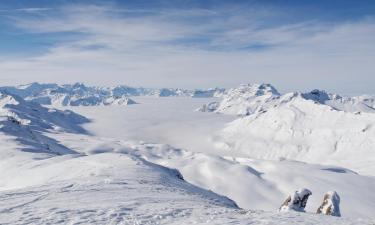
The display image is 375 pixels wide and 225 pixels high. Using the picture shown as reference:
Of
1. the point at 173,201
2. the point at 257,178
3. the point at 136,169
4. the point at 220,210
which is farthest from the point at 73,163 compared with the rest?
the point at 257,178

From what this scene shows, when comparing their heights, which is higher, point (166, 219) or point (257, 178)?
point (166, 219)

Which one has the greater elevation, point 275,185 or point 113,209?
point 113,209

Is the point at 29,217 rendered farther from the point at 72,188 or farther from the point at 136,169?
the point at 136,169

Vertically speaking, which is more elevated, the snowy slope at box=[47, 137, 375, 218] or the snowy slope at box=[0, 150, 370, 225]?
the snowy slope at box=[0, 150, 370, 225]

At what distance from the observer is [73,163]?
62375 mm

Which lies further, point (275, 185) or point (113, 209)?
point (275, 185)

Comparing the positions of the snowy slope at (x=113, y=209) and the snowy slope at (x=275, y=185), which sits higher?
the snowy slope at (x=113, y=209)

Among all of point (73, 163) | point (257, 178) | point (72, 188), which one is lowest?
point (257, 178)

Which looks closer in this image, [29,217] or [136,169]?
[29,217]

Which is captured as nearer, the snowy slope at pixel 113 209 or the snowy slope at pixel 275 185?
the snowy slope at pixel 113 209

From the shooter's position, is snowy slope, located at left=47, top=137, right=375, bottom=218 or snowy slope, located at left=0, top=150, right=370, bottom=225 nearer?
snowy slope, located at left=0, top=150, right=370, bottom=225

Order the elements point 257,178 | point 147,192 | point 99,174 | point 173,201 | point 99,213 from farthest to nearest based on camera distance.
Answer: point 257,178 < point 99,174 < point 147,192 < point 173,201 < point 99,213

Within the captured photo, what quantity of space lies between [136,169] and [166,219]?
91.9ft

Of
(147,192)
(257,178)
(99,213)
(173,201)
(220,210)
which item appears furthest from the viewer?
(257,178)
